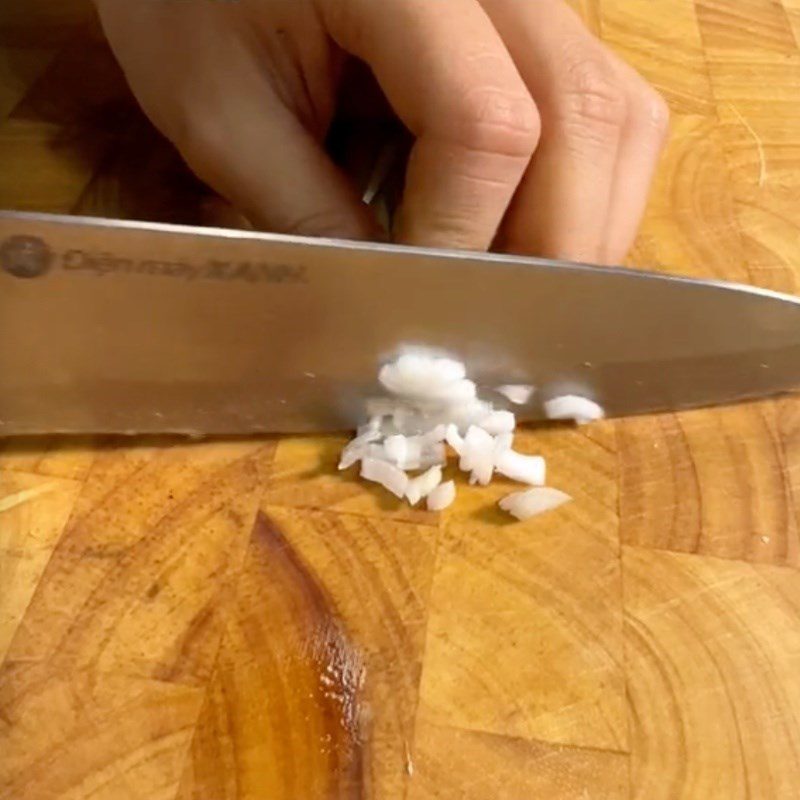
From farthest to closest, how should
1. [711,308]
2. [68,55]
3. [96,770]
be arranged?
[68,55] → [711,308] → [96,770]

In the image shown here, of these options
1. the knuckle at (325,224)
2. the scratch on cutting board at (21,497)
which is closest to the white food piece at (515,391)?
the knuckle at (325,224)

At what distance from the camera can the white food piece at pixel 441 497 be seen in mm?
578

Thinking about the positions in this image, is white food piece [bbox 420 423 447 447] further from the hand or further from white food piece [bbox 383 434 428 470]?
the hand

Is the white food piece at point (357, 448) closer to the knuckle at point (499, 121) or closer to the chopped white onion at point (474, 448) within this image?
the chopped white onion at point (474, 448)

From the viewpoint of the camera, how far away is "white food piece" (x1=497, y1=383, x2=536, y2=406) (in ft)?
2.06

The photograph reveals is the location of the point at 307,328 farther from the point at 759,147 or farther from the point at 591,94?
the point at 759,147

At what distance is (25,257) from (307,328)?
151 mm

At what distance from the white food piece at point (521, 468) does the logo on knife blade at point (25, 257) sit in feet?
0.87

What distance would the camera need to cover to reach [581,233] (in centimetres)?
63

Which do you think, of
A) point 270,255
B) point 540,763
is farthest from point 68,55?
point 540,763

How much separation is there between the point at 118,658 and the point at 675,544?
297 millimetres

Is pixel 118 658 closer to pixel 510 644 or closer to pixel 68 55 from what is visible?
pixel 510 644

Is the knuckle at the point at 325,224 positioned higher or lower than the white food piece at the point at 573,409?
higher

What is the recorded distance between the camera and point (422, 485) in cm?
58
